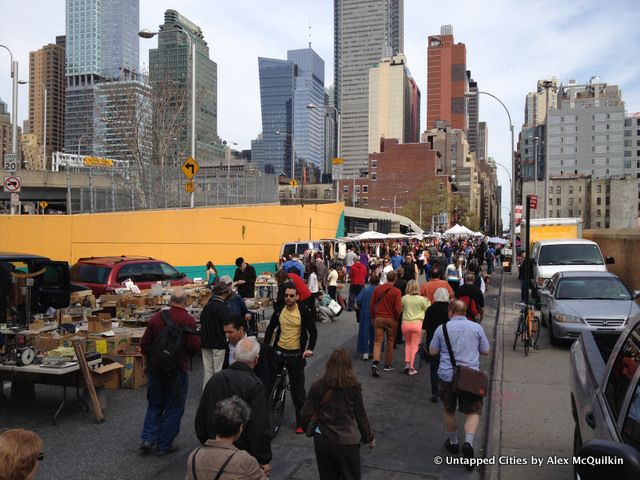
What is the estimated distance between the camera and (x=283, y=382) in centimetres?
763

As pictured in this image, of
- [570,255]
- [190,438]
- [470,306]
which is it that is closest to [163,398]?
[190,438]

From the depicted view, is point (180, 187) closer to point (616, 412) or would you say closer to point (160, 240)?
point (160, 240)

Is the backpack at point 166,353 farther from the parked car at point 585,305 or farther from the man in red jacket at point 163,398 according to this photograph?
the parked car at point 585,305

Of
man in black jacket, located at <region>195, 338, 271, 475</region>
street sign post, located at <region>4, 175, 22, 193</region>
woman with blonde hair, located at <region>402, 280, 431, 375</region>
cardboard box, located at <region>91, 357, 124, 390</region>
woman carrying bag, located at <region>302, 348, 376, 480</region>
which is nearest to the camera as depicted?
man in black jacket, located at <region>195, 338, 271, 475</region>

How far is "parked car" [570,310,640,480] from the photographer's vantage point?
2.80 metres

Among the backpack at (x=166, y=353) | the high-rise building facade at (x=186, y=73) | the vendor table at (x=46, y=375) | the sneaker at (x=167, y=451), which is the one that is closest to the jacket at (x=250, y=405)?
the backpack at (x=166, y=353)

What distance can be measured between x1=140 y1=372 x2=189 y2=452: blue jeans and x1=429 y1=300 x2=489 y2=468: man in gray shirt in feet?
9.87

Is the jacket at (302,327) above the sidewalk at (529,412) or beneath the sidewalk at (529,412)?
above

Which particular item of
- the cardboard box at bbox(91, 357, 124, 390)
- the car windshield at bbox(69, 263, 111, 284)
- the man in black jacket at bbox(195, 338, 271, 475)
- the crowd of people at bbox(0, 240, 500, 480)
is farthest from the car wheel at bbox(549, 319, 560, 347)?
the car windshield at bbox(69, 263, 111, 284)

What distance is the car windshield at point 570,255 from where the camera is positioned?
2009cm

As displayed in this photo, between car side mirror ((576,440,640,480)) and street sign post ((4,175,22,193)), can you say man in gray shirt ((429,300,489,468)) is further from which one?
street sign post ((4,175,22,193))

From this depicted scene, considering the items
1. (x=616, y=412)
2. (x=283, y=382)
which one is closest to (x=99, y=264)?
(x=283, y=382)

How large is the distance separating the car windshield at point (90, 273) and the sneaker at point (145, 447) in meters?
9.02

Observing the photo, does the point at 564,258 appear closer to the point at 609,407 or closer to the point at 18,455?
the point at 609,407
